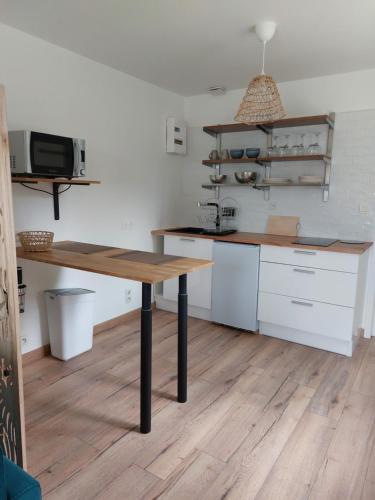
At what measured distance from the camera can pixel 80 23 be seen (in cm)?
235

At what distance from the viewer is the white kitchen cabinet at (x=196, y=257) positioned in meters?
3.50

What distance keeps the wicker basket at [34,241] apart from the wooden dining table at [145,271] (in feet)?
0.16

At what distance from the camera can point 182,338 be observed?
217cm

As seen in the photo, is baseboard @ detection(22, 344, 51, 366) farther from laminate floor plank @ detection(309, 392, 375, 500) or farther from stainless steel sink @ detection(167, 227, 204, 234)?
laminate floor plank @ detection(309, 392, 375, 500)

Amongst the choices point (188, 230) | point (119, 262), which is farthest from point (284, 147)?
point (119, 262)

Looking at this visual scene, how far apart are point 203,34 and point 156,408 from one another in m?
2.46

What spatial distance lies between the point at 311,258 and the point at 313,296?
1.04ft

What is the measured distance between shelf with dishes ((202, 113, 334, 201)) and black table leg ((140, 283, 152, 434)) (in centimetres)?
207

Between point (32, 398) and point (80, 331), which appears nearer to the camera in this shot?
point (32, 398)

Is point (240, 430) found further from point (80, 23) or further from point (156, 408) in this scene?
point (80, 23)

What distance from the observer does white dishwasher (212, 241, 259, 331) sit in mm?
3229

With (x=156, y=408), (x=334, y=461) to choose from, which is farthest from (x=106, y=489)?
(x=334, y=461)

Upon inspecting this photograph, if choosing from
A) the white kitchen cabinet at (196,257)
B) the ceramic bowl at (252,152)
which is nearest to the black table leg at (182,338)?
the white kitchen cabinet at (196,257)

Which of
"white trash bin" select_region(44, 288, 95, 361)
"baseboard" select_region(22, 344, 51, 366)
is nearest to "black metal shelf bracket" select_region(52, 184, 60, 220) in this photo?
"white trash bin" select_region(44, 288, 95, 361)
